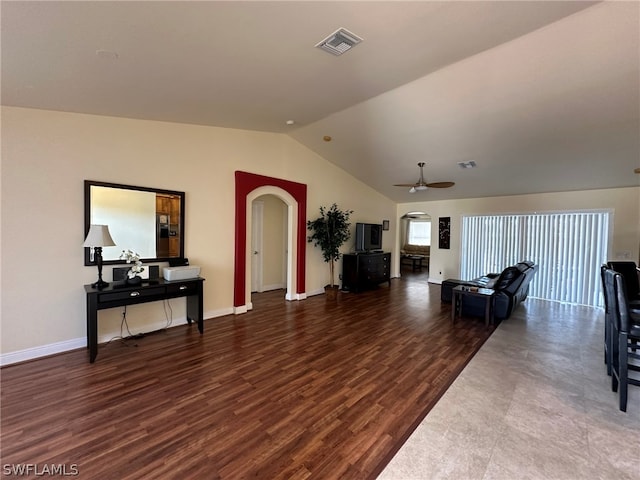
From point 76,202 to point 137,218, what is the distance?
0.64 meters

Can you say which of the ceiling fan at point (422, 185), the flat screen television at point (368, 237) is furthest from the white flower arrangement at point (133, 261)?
the flat screen television at point (368, 237)

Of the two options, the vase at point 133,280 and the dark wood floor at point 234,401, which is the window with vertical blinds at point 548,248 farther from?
the vase at point 133,280

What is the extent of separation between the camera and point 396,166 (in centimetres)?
614

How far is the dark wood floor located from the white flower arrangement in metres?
0.91

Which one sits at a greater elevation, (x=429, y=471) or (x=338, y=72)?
(x=338, y=72)

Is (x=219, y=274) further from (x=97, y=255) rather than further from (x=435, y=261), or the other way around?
(x=435, y=261)

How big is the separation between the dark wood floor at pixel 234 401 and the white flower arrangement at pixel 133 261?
0.91 m

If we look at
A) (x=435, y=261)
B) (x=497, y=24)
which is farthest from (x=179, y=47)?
(x=435, y=261)

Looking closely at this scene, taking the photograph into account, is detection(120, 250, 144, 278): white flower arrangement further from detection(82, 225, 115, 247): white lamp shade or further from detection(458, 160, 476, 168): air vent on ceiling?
detection(458, 160, 476, 168): air vent on ceiling

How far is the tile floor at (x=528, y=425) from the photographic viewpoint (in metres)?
1.75

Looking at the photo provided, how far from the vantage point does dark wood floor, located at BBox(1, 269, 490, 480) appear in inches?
70.4

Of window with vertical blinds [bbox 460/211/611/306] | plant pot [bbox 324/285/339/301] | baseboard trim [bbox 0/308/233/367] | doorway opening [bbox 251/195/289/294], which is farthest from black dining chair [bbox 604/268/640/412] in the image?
doorway opening [bbox 251/195/289/294]

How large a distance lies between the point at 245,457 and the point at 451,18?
142 inches

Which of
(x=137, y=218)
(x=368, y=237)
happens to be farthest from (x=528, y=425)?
(x=368, y=237)
